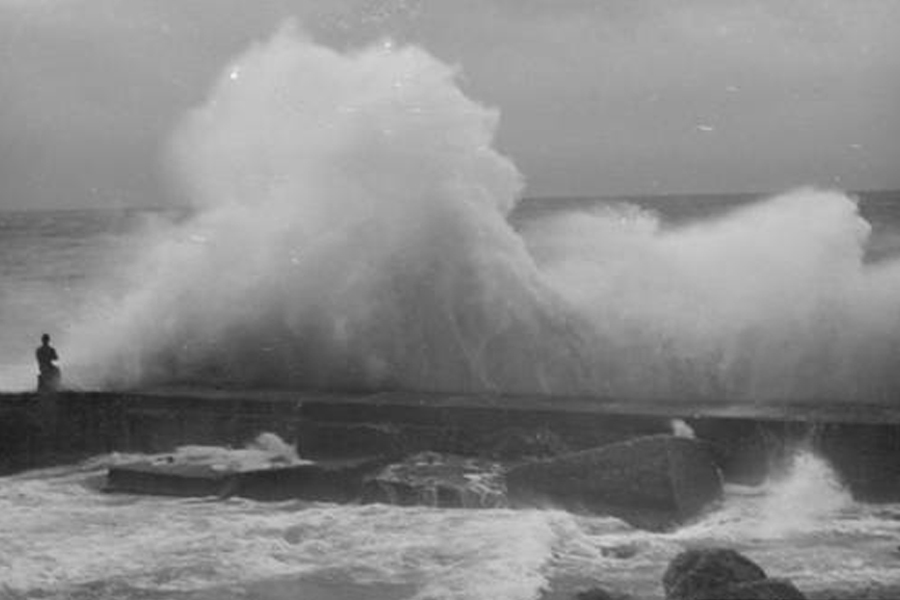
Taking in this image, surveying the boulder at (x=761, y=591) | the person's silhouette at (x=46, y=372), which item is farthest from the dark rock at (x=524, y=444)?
the person's silhouette at (x=46, y=372)

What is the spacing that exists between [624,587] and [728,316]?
6.33 m

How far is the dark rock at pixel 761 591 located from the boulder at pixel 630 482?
2782mm

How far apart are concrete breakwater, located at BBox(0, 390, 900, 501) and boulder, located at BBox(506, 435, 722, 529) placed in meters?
0.81

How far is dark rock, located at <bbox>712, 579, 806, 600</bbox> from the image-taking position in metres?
5.18

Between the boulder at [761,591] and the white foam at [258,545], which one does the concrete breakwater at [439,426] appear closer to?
the white foam at [258,545]

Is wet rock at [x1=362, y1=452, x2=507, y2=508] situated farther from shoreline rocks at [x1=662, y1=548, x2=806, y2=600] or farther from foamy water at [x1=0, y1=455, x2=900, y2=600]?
shoreline rocks at [x1=662, y1=548, x2=806, y2=600]

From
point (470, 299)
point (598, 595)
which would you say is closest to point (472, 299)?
point (470, 299)

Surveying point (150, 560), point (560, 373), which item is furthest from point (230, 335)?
point (150, 560)

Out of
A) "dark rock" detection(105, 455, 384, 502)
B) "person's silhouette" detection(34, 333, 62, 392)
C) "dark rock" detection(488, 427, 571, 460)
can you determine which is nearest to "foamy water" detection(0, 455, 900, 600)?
"dark rock" detection(105, 455, 384, 502)

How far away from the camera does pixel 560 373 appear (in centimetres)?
1223

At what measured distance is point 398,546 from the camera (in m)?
7.62

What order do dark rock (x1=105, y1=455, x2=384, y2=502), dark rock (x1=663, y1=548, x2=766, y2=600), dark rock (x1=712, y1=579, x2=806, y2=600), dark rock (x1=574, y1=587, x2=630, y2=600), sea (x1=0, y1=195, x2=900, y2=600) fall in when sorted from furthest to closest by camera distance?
dark rock (x1=105, y1=455, x2=384, y2=502)
sea (x1=0, y1=195, x2=900, y2=600)
dark rock (x1=574, y1=587, x2=630, y2=600)
dark rock (x1=663, y1=548, x2=766, y2=600)
dark rock (x1=712, y1=579, x2=806, y2=600)

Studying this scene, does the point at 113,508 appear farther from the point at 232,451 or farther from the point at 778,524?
the point at 778,524

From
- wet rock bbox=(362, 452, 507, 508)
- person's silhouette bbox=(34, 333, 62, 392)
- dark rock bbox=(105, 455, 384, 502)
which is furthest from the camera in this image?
person's silhouette bbox=(34, 333, 62, 392)
